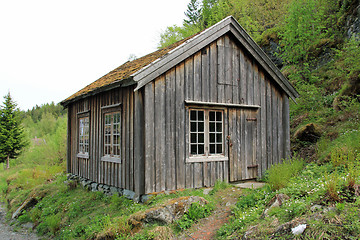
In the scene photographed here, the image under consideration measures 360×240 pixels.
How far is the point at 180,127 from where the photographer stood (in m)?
7.84

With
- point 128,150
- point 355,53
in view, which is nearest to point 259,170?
point 128,150

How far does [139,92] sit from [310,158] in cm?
679

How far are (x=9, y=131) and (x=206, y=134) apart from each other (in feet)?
74.6

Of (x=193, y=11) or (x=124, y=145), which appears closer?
(x=124, y=145)

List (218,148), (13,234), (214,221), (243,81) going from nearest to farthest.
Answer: (214,221)
(218,148)
(243,81)
(13,234)

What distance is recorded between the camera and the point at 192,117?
322 inches

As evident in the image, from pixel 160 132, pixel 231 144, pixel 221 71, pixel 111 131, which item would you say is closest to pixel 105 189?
pixel 111 131

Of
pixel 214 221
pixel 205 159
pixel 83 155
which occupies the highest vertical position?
pixel 205 159

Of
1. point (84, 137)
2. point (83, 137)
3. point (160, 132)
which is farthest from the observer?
point (83, 137)

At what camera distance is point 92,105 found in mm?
10445

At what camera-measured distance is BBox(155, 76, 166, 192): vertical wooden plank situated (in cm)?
735

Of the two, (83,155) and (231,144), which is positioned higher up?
(231,144)

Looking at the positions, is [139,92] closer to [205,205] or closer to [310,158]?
[205,205]

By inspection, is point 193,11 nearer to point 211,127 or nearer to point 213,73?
point 213,73
